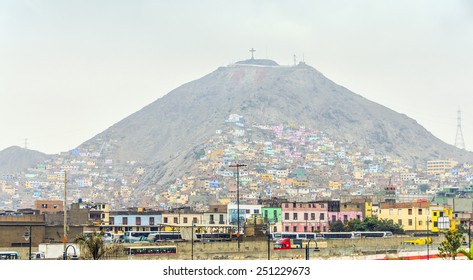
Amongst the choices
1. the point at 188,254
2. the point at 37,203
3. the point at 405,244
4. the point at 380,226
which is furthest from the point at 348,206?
the point at 188,254

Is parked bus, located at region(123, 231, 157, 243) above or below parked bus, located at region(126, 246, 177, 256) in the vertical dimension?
above

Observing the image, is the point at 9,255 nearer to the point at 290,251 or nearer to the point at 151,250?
the point at 151,250

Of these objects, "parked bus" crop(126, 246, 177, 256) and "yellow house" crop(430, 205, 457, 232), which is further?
"yellow house" crop(430, 205, 457, 232)

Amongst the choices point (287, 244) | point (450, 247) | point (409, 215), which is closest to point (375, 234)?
point (409, 215)

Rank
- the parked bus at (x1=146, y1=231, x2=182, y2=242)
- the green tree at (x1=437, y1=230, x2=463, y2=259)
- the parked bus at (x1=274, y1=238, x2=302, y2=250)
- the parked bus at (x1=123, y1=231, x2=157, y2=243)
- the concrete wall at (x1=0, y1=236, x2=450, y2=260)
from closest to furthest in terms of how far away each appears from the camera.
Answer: the green tree at (x1=437, y1=230, x2=463, y2=259) → the concrete wall at (x1=0, y1=236, x2=450, y2=260) → the parked bus at (x1=274, y1=238, x2=302, y2=250) → the parked bus at (x1=146, y1=231, x2=182, y2=242) → the parked bus at (x1=123, y1=231, x2=157, y2=243)

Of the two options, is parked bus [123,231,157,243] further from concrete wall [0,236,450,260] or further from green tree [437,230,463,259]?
green tree [437,230,463,259]

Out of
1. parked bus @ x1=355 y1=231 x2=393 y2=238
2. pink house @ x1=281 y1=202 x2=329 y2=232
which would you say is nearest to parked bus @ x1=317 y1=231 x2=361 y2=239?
parked bus @ x1=355 y1=231 x2=393 y2=238

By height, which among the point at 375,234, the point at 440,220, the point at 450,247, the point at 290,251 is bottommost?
the point at 290,251

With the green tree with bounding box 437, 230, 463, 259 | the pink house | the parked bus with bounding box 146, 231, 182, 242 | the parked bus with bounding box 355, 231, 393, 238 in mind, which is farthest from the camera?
the pink house

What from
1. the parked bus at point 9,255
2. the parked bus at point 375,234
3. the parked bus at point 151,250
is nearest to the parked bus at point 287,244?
the parked bus at point 375,234
